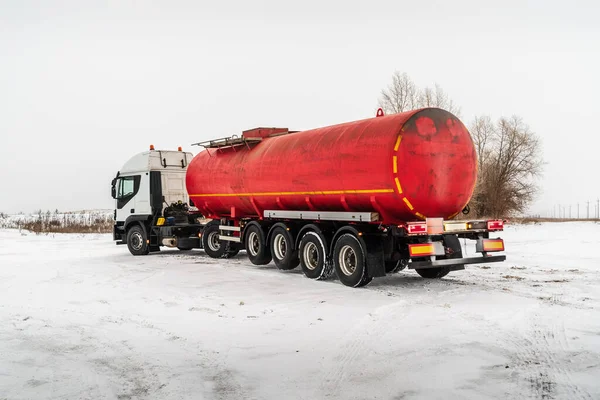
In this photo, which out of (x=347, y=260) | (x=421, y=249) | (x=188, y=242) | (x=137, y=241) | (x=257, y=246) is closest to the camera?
(x=421, y=249)

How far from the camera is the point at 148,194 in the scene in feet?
63.9

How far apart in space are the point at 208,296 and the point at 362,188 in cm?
376

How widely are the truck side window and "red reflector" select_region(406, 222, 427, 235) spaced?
11.7 meters

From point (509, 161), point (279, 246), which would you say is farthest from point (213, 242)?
point (509, 161)

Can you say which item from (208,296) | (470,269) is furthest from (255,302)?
(470,269)

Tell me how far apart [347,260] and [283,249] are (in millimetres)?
2975

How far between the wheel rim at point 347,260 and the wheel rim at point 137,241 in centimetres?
974

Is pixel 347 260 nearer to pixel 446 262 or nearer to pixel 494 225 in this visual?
pixel 446 262

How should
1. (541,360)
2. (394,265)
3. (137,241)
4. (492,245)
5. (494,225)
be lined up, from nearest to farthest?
(541,360) < (492,245) < (494,225) < (394,265) < (137,241)

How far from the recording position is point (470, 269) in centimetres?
1491

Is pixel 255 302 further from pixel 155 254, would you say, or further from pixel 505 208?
pixel 505 208

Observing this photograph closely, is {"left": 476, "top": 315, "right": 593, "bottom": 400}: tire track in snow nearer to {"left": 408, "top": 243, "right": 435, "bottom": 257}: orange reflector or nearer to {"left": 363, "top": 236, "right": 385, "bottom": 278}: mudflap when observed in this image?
{"left": 408, "top": 243, "right": 435, "bottom": 257}: orange reflector

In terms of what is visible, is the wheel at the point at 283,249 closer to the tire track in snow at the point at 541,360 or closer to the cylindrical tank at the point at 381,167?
the cylindrical tank at the point at 381,167

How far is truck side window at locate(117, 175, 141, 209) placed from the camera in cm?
1981
